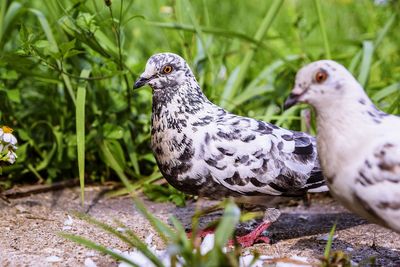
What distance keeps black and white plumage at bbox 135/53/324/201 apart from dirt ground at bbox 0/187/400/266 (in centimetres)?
30

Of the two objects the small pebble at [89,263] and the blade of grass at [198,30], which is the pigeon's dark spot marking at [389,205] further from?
the blade of grass at [198,30]

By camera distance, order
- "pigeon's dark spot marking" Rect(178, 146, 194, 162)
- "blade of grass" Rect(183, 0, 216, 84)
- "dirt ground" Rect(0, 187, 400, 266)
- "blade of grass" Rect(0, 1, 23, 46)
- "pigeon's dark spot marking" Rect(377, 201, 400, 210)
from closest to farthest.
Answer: "pigeon's dark spot marking" Rect(377, 201, 400, 210) < "dirt ground" Rect(0, 187, 400, 266) < "pigeon's dark spot marking" Rect(178, 146, 194, 162) < "blade of grass" Rect(0, 1, 23, 46) < "blade of grass" Rect(183, 0, 216, 84)

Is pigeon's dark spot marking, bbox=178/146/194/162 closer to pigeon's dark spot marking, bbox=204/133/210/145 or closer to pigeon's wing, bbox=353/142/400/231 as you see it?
pigeon's dark spot marking, bbox=204/133/210/145

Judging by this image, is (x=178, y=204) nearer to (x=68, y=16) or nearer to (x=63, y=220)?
(x=63, y=220)

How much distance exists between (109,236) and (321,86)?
1354 millimetres

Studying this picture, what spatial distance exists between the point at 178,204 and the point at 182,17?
4.30ft

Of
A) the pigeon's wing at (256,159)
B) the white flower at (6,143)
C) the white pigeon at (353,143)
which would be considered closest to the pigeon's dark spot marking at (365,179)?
the white pigeon at (353,143)

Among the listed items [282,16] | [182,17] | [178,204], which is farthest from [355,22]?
[178,204]

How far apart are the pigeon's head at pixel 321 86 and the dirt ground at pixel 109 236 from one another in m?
0.81

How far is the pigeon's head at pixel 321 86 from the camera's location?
294 centimetres

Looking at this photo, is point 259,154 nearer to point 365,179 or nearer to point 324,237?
point 324,237

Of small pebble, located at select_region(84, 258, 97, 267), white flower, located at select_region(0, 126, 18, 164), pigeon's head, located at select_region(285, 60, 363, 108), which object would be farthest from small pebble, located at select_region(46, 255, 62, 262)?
pigeon's head, located at select_region(285, 60, 363, 108)

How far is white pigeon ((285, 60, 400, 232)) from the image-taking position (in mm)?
2836

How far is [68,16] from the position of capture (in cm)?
412
